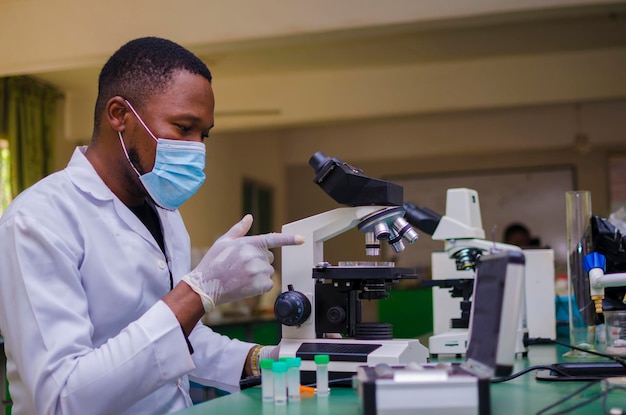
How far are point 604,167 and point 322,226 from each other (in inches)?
298

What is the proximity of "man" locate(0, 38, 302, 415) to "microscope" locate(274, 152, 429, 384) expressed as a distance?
4.4 inches

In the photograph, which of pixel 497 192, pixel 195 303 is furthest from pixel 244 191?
pixel 195 303

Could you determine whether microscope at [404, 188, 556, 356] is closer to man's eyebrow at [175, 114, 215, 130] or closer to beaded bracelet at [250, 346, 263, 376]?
beaded bracelet at [250, 346, 263, 376]

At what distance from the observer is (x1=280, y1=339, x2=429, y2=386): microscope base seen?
1.26 m

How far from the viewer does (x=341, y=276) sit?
54.3 inches

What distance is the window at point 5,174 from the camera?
4.95 metres

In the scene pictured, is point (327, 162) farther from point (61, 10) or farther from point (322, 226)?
point (61, 10)

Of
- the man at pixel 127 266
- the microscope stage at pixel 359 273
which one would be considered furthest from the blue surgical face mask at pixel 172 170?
the microscope stage at pixel 359 273

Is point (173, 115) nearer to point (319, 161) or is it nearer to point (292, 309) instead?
point (319, 161)

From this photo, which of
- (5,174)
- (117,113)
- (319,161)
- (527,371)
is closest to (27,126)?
(5,174)

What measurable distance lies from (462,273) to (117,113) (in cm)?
132

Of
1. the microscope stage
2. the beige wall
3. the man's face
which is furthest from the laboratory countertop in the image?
the beige wall

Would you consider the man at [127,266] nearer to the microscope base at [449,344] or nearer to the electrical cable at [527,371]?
the electrical cable at [527,371]

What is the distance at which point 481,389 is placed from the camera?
91 centimetres
